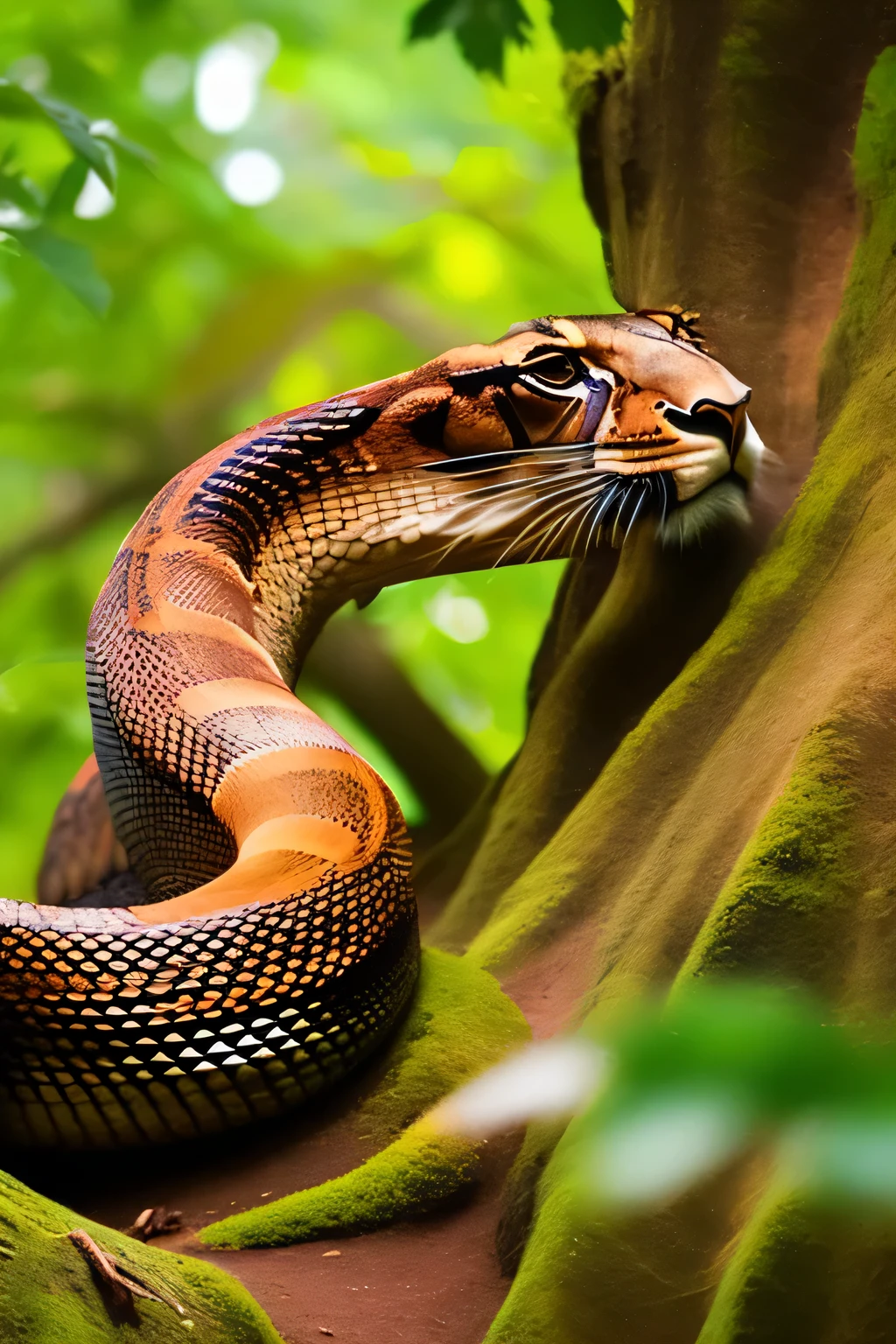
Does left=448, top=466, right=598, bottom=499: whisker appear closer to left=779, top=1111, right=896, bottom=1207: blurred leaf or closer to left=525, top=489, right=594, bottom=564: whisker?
left=525, top=489, right=594, bottom=564: whisker

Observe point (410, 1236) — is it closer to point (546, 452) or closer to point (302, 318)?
point (546, 452)

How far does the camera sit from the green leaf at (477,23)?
74 centimetres

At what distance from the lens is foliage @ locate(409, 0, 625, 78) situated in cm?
75

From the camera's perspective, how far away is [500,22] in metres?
0.84

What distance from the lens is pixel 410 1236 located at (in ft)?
3.67

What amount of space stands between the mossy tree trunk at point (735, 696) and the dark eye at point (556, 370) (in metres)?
0.26

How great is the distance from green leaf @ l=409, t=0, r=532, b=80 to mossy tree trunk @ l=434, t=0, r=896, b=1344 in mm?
644

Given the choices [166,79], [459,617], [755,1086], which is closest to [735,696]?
[755,1086]

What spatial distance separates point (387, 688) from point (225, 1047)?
1795 mm

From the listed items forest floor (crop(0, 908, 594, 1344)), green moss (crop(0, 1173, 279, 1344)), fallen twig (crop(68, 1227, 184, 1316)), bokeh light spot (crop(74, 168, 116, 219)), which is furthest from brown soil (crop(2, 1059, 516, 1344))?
bokeh light spot (crop(74, 168, 116, 219))

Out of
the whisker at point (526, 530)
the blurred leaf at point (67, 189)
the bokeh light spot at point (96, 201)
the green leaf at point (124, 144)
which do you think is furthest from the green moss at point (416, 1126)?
the bokeh light spot at point (96, 201)

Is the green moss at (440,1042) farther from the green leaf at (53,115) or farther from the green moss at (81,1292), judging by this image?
the green leaf at (53,115)

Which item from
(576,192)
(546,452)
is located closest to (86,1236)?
(546,452)

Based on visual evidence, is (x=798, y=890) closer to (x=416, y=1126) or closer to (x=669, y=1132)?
(x=416, y=1126)
